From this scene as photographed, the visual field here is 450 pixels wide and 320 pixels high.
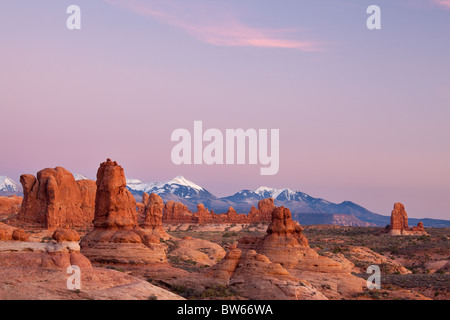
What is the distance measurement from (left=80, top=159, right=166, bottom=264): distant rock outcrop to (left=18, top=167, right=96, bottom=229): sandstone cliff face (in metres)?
32.4

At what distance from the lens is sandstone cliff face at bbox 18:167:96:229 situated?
78.1m

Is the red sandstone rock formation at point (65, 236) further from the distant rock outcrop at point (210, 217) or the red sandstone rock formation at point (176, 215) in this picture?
the red sandstone rock formation at point (176, 215)

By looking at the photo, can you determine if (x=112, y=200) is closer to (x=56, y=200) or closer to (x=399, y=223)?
(x=56, y=200)

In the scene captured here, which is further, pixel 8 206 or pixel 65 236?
pixel 8 206

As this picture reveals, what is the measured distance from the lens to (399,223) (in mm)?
121750

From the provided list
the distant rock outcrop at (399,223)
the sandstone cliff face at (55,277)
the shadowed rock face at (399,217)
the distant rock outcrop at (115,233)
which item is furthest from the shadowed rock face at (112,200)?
the shadowed rock face at (399,217)

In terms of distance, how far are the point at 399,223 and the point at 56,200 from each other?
74255 millimetres

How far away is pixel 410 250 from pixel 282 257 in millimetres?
49605

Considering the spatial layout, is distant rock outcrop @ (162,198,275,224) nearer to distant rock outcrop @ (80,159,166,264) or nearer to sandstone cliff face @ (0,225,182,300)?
distant rock outcrop @ (80,159,166,264)

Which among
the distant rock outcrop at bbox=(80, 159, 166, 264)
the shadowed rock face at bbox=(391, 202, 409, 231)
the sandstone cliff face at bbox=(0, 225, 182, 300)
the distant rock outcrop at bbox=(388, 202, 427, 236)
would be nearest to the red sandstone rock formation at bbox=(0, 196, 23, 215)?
Result: the distant rock outcrop at bbox=(80, 159, 166, 264)

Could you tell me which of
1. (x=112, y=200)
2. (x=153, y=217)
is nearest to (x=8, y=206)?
(x=153, y=217)
